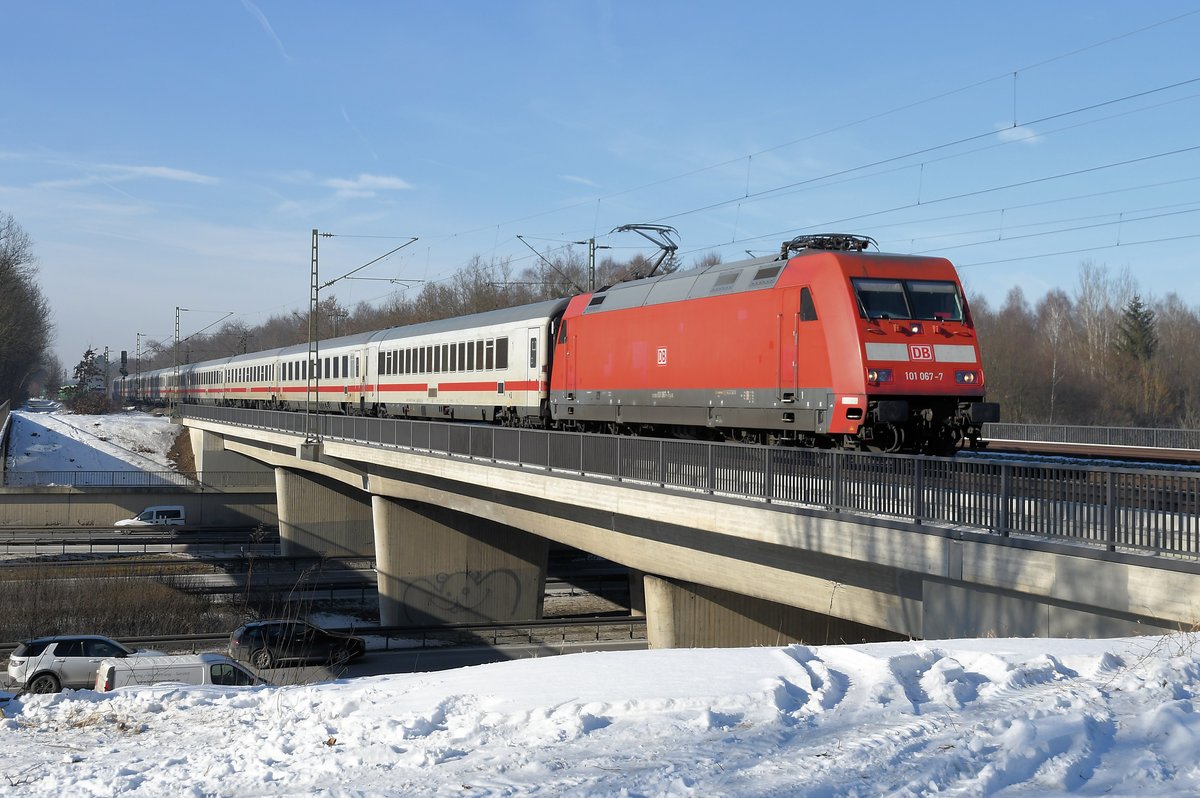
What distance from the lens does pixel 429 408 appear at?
116ft

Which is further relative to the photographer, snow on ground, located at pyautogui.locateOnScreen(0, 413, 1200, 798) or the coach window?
the coach window

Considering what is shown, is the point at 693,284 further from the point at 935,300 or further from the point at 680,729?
the point at 680,729

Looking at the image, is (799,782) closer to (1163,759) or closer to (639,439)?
(1163,759)

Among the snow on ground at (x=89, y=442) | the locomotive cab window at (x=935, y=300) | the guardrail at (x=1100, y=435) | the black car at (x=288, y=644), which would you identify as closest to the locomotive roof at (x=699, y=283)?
the locomotive cab window at (x=935, y=300)

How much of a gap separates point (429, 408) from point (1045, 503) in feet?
87.5

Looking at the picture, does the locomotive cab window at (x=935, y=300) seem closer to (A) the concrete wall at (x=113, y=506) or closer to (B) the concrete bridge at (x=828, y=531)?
(B) the concrete bridge at (x=828, y=531)

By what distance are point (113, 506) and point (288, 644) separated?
112ft

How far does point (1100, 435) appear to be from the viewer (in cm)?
3322

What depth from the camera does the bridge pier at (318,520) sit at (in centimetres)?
4888

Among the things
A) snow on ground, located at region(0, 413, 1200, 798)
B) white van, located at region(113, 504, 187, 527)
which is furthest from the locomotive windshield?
white van, located at region(113, 504, 187, 527)

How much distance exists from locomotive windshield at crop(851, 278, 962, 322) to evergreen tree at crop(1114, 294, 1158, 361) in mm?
56844

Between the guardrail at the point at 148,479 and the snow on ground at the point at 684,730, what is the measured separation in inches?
2047

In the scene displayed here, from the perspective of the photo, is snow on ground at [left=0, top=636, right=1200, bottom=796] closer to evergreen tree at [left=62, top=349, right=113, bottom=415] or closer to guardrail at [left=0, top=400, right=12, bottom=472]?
guardrail at [left=0, top=400, right=12, bottom=472]

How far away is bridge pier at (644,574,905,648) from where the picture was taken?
18828 millimetres
